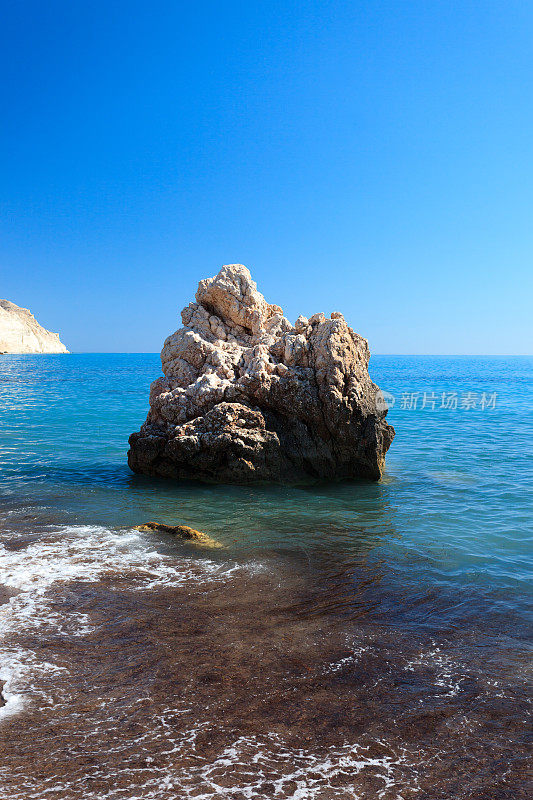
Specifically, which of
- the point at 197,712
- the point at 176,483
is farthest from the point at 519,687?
the point at 176,483

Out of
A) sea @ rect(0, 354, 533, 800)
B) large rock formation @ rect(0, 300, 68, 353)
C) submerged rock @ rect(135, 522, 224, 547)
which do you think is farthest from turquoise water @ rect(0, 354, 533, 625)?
large rock formation @ rect(0, 300, 68, 353)

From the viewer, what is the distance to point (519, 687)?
5.02 metres

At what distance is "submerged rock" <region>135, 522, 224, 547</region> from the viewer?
904 centimetres

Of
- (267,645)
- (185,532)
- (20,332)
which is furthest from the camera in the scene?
(20,332)

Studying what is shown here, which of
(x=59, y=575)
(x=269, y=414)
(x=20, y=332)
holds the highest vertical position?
(x=20, y=332)

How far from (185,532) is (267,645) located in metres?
3.96

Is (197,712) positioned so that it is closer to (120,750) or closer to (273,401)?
(120,750)

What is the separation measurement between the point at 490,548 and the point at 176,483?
778cm

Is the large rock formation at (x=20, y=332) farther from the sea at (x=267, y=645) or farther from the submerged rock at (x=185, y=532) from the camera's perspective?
the sea at (x=267, y=645)

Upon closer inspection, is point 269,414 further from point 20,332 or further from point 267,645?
point 20,332

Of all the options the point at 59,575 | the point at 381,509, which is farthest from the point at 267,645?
the point at 381,509

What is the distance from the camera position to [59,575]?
7469mm

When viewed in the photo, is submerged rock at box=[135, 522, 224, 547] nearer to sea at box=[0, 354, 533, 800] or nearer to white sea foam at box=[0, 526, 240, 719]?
sea at box=[0, 354, 533, 800]

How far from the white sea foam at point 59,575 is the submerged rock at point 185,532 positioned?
11.6 inches
